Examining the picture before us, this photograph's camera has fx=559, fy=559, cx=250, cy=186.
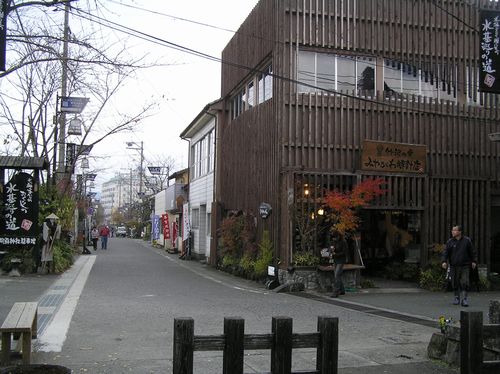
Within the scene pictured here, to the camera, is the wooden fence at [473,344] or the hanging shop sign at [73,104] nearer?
the wooden fence at [473,344]

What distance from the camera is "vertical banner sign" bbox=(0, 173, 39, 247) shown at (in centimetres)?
1702

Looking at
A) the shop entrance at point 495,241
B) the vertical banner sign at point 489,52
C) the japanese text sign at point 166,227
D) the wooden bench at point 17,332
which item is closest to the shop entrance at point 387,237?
the shop entrance at point 495,241

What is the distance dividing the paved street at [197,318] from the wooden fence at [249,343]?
1372 mm

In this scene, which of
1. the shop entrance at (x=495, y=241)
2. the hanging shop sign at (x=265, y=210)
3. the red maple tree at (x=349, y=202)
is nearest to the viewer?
the red maple tree at (x=349, y=202)

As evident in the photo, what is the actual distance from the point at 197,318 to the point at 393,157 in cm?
846

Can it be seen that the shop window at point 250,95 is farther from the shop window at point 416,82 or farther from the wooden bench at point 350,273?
the wooden bench at point 350,273

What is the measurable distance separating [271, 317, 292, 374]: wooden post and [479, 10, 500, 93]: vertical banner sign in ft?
23.6

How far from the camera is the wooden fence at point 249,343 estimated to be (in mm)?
4984

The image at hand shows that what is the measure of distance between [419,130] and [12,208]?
12501 millimetres

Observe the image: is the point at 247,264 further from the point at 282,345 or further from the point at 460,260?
the point at 282,345

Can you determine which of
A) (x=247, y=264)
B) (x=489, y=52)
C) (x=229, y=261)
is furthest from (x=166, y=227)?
(x=489, y=52)

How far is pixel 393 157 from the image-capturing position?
16062 mm

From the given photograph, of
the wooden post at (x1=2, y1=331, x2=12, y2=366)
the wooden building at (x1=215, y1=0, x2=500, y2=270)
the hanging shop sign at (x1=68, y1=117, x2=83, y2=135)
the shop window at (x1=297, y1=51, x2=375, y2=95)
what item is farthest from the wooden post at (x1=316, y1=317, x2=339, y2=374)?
the hanging shop sign at (x1=68, y1=117, x2=83, y2=135)

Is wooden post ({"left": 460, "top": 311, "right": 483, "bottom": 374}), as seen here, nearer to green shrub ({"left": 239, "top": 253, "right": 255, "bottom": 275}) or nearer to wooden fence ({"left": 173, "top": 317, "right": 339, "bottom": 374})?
wooden fence ({"left": 173, "top": 317, "right": 339, "bottom": 374})
